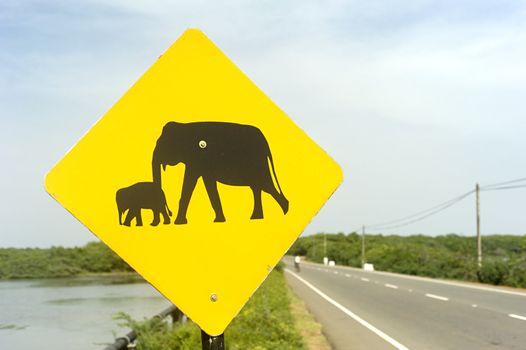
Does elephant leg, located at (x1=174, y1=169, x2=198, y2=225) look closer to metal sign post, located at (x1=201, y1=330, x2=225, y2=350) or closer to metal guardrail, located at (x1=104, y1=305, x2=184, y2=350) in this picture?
metal sign post, located at (x1=201, y1=330, x2=225, y2=350)

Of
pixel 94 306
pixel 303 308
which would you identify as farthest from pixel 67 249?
pixel 303 308

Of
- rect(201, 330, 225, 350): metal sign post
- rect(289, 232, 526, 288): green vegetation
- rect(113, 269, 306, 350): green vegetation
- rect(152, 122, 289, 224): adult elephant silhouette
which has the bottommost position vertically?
rect(289, 232, 526, 288): green vegetation

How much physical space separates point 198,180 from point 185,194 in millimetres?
78

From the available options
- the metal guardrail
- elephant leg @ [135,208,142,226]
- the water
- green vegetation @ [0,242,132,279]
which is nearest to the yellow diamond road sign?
elephant leg @ [135,208,142,226]

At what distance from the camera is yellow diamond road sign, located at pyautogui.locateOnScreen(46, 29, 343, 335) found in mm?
2363

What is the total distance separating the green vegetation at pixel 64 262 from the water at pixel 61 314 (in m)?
0.57

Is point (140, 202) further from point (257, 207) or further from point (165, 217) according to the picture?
point (257, 207)

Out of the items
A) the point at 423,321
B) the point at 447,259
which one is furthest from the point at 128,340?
the point at 447,259

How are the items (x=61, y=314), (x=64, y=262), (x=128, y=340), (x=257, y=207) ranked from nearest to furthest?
(x=257, y=207)
(x=128, y=340)
(x=61, y=314)
(x=64, y=262)

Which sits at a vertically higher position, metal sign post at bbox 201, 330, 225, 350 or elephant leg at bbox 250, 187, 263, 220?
elephant leg at bbox 250, 187, 263, 220

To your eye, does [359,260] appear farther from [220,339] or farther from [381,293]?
[220,339]

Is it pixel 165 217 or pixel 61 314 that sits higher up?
pixel 165 217

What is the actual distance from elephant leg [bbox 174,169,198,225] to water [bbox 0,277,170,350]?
14.8 feet

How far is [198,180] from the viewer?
8.00 feet
